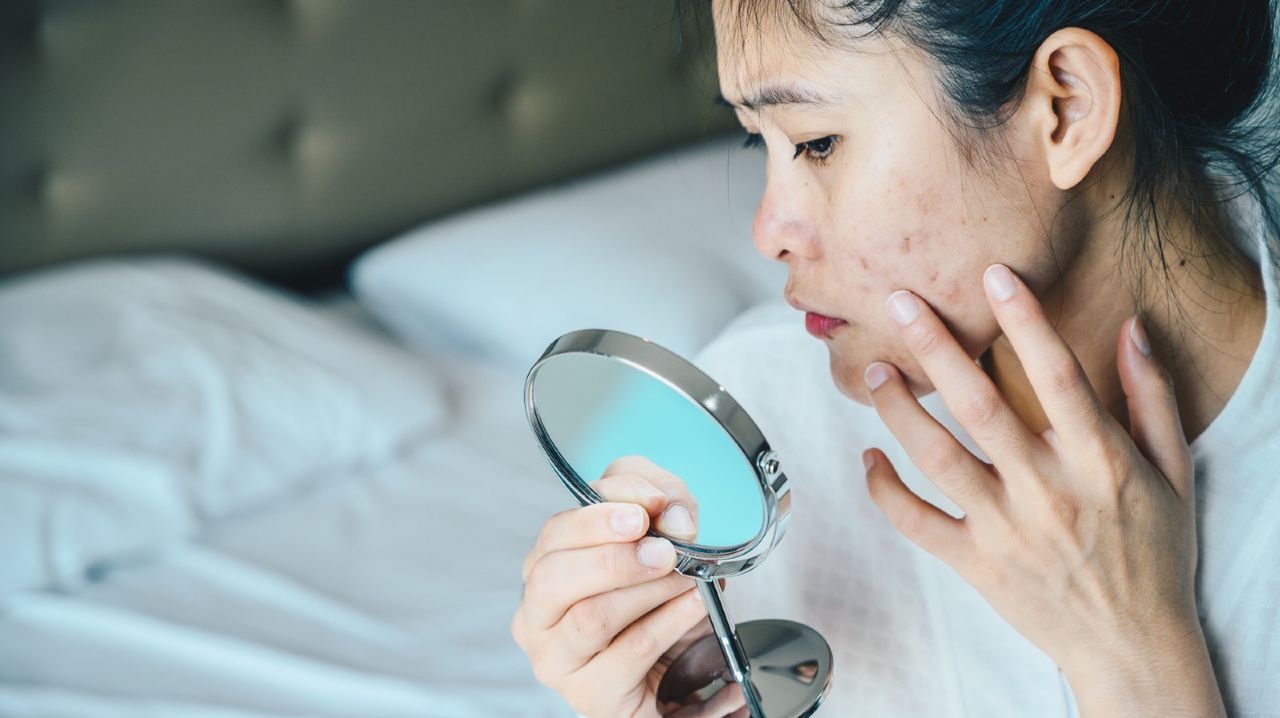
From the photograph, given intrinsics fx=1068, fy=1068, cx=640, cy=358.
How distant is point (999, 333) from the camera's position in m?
0.85

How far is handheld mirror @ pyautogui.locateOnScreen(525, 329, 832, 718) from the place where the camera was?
1.91 ft

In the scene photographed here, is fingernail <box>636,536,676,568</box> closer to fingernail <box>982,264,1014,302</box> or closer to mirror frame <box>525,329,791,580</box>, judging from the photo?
mirror frame <box>525,329,791,580</box>

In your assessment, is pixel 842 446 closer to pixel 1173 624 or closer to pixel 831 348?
pixel 831 348

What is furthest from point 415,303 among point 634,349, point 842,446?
point 634,349

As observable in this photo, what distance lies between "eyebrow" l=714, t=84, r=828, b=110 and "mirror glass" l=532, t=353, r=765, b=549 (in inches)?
10.1

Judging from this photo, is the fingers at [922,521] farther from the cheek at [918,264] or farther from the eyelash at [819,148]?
the eyelash at [819,148]

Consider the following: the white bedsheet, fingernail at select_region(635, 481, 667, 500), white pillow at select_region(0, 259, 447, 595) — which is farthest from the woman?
white pillow at select_region(0, 259, 447, 595)

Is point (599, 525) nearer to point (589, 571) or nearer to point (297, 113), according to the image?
point (589, 571)

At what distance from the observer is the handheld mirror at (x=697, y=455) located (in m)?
Answer: 0.58

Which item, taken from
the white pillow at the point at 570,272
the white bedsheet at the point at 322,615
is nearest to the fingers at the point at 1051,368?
the white bedsheet at the point at 322,615

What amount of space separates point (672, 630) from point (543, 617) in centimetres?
9

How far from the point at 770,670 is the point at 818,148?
0.37m

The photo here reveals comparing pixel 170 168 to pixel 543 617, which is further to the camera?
pixel 170 168

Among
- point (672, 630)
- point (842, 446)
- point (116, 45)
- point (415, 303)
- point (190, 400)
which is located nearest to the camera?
point (672, 630)
